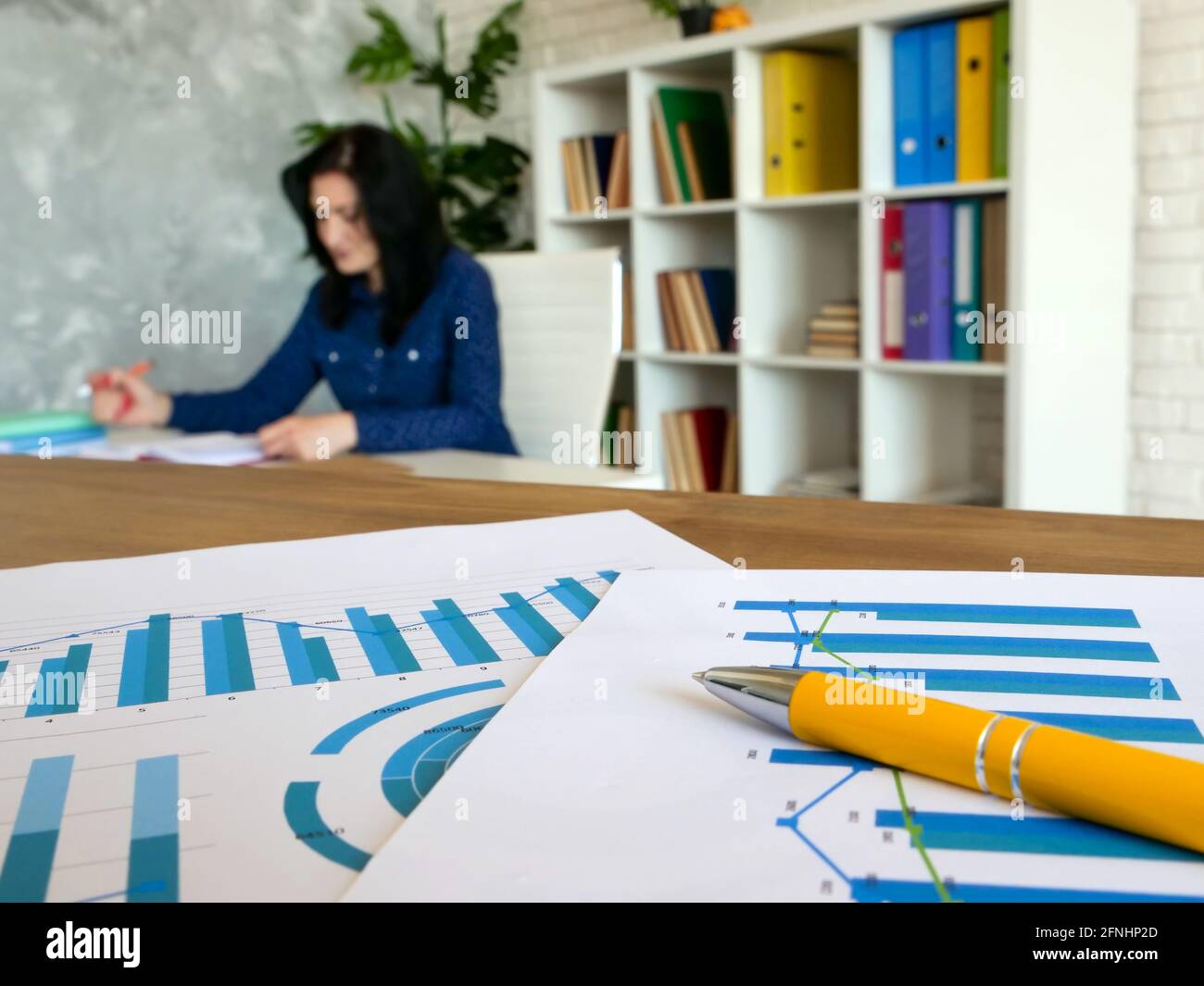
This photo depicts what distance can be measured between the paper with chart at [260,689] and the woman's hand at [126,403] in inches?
63.7

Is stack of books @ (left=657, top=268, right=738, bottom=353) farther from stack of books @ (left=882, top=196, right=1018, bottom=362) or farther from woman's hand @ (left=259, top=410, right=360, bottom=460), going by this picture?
woman's hand @ (left=259, top=410, right=360, bottom=460)

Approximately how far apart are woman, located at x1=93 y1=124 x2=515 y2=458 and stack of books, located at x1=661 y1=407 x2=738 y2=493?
1017mm

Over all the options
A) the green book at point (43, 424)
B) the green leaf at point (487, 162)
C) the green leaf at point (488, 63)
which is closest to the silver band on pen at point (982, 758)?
the green book at point (43, 424)

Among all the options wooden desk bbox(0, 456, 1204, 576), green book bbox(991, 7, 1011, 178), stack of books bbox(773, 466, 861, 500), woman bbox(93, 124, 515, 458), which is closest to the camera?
wooden desk bbox(0, 456, 1204, 576)

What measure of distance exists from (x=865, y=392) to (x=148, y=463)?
1956mm

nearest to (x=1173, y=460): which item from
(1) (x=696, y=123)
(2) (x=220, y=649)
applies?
(1) (x=696, y=123)

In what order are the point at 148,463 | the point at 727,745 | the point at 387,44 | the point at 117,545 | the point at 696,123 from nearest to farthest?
the point at 727,745 < the point at 117,545 < the point at 148,463 < the point at 696,123 < the point at 387,44

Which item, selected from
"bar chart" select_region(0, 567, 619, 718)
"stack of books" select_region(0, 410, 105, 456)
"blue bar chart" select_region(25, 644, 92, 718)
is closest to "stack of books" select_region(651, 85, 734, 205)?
"stack of books" select_region(0, 410, 105, 456)

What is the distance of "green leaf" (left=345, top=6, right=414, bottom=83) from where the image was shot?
3.70 m

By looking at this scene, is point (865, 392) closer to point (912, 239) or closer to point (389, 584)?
point (912, 239)

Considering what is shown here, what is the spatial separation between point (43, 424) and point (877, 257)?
171 cm

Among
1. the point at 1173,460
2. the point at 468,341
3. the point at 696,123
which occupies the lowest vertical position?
the point at 1173,460
